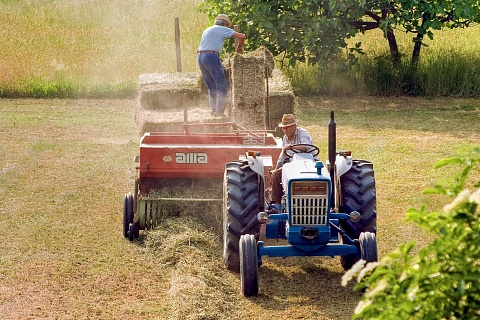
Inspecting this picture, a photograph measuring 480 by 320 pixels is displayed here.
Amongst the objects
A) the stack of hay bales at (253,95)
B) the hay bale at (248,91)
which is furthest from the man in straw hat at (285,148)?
the hay bale at (248,91)

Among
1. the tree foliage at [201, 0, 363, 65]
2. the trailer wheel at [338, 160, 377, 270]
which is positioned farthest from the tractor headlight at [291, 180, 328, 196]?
the tree foliage at [201, 0, 363, 65]

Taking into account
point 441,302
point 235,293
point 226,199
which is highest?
point 441,302

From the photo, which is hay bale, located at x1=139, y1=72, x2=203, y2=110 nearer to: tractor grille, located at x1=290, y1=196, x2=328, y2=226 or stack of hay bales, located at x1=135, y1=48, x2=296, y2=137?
stack of hay bales, located at x1=135, y1=48, x2=296, y2=137

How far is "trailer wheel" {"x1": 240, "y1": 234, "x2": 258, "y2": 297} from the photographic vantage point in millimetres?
7227

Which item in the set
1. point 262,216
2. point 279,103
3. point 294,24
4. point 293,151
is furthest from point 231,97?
point 262,216

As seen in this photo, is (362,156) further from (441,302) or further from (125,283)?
(441,302)

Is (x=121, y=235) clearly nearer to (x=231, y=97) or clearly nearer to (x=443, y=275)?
(x=231, y=97)

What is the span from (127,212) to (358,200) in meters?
2.54

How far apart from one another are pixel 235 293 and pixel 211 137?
8.04 feet

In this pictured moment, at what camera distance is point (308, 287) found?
7.75m

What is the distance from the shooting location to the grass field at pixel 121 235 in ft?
23.5

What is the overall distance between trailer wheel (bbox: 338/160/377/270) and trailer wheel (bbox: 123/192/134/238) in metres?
2.32

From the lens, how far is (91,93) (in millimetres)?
20422

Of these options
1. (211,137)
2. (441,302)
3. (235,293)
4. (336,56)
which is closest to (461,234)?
(441,302)
